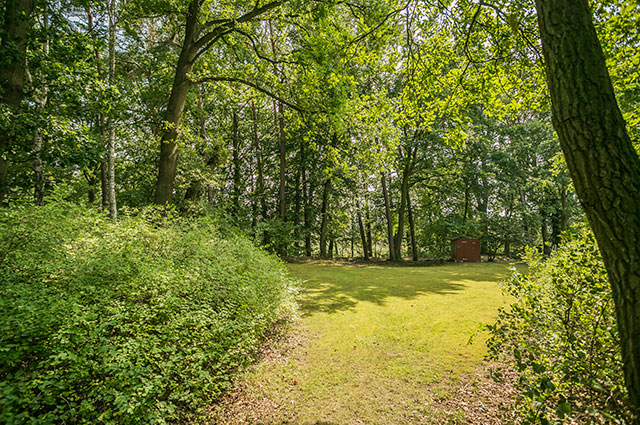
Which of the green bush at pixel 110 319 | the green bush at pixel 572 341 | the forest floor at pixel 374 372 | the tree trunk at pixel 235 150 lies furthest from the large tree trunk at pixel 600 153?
the tree trunk at pixel 235 150

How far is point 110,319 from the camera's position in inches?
102

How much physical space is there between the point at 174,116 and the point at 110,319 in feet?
22.6

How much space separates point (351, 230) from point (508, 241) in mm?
13350

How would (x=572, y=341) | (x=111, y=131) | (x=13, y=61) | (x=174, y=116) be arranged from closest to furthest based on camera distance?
(x=572, y=341), (x=13, y=61), (x=174, y=116), (x=111, y=131)

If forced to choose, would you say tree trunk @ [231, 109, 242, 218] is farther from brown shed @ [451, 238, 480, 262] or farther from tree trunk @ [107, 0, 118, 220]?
brown shed @ [451, 238, 480, 262]

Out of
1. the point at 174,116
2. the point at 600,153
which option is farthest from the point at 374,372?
the point at 174,116

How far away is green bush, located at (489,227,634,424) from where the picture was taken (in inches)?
81.4

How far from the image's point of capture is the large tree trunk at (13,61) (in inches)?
208

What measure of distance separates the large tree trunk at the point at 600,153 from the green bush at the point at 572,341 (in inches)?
13.7

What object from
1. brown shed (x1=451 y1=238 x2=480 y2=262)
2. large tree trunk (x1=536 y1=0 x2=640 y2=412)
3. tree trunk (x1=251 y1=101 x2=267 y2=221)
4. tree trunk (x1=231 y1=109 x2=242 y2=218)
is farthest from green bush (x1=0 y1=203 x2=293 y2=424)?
brown shed (x1=451 y1=238 x2=480 y2=262)

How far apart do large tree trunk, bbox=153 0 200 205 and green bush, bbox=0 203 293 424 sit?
9.67 ft

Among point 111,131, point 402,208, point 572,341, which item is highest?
point 111,131

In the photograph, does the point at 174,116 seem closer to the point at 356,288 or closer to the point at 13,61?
the point at 13,61

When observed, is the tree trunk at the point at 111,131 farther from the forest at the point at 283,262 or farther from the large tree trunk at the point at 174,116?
the large tree trunk at the point at 174,116
